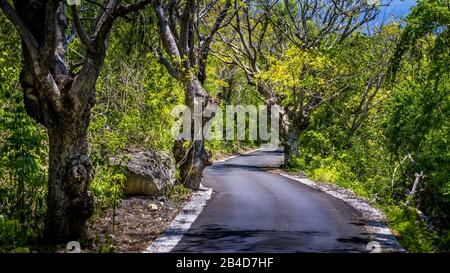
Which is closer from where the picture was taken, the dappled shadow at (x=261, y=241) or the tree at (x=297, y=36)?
the dappled shadow at (x=261, y=241)

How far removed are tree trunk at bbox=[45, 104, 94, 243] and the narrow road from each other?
1.65 m

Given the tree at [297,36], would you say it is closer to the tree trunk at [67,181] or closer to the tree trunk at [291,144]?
the tree trunk at [291,144]

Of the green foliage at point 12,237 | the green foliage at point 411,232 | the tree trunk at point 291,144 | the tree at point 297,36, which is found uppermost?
the tree at point 297,36

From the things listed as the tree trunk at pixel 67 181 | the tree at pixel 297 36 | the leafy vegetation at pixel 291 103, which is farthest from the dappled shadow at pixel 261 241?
the tree at pixel 297 36

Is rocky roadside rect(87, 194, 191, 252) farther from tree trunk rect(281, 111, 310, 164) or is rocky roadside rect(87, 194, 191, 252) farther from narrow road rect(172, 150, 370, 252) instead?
tree trunk rect(281, 111, 310, 164)

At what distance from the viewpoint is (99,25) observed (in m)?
8.64

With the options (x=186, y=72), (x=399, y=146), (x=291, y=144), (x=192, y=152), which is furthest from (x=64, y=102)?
(x=291, y=144)

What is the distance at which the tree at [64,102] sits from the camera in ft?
27.1

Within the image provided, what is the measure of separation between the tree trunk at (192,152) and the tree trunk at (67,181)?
7.94 m

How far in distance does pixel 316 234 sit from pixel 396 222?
2376mm

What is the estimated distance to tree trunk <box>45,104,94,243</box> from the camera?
8477mm

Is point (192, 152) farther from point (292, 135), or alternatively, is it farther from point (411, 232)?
point (292, 135)

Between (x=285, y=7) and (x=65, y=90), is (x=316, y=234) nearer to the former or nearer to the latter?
(x=65, y=90)
